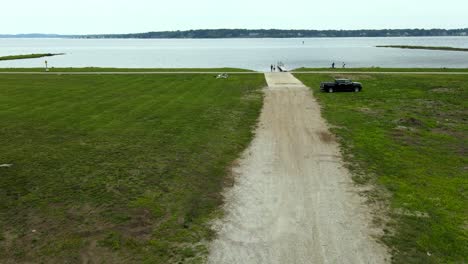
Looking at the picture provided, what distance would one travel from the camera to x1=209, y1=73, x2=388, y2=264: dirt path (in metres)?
11.1

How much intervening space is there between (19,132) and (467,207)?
78.1 ft

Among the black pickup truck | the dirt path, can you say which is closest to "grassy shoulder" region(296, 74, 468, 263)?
the dirt path

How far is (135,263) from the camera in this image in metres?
10.6

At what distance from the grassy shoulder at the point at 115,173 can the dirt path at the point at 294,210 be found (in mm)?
980

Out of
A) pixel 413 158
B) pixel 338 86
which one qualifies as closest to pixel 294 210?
pixel 413 158

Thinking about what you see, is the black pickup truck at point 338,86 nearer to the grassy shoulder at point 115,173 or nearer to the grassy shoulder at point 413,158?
the grassy shoulder at point 413,158

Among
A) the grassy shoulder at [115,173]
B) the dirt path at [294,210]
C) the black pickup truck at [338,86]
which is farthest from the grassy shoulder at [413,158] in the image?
the grassy shoulder at [115,173]

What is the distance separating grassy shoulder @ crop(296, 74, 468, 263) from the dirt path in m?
0.88

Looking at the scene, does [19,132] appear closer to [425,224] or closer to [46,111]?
[46,111]

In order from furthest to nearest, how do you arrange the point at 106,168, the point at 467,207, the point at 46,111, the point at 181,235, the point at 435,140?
the point at 46,111, the point at 435,140, the point at 106,168, the point at 467,207, the point at 181,235

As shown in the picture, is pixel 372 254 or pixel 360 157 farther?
pixel 360 157

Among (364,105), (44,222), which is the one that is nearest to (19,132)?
(44,222)

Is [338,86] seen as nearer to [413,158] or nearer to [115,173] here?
[413,158]

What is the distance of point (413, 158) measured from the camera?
19234 mm
